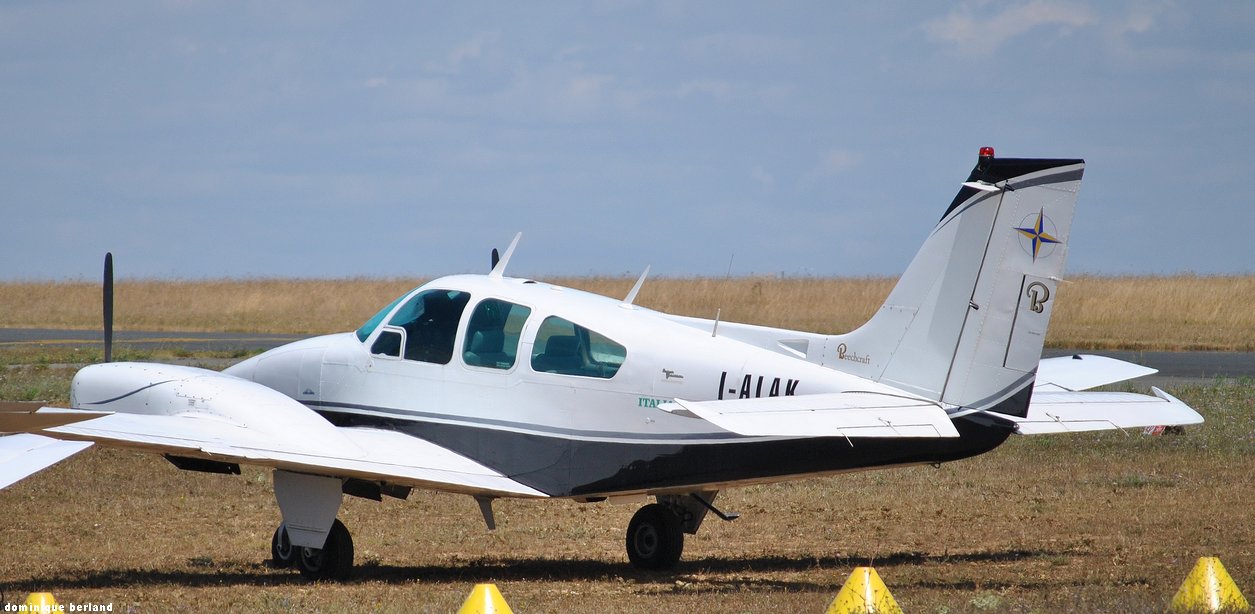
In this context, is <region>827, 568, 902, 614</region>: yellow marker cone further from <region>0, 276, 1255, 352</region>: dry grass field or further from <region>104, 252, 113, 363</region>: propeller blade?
<region>0, 276, 1255, 352</region>: dry grass field

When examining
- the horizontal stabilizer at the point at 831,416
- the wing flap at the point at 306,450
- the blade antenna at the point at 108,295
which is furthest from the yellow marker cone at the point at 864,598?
the blade antenna at the point at 108,295

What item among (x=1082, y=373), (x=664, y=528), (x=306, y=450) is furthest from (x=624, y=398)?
(x=1082, y=373)

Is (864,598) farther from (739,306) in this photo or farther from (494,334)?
(739,306)

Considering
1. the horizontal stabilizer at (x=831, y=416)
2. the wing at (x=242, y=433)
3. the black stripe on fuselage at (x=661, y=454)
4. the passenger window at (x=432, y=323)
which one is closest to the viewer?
the horizontal stabilizer at (x=831, y=416)

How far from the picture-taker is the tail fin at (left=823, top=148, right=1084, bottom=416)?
29.8ft

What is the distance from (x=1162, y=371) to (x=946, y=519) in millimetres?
16710

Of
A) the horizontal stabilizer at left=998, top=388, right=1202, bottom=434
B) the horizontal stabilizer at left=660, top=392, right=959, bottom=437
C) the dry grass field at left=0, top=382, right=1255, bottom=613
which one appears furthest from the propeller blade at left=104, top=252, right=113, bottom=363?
the horizontal stabilizer at left=998, top=388, right=1202, bottom=434

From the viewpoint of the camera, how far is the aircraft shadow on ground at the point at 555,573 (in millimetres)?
10195

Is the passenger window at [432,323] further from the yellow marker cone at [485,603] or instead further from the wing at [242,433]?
the yellow marker cone at [485,603]

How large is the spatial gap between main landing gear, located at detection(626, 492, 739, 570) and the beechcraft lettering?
1.74 m

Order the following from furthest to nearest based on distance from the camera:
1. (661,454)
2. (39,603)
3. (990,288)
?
(661,454) < (990,288) < (39,603)

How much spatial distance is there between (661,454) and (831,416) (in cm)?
173

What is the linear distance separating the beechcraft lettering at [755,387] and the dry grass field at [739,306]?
88.7 ft

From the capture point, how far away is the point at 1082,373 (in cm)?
1209
